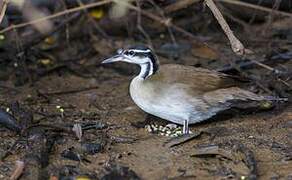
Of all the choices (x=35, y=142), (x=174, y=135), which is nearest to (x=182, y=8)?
(x=174, y=135)

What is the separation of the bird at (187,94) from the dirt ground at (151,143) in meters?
0.18

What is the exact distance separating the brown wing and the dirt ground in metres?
0.38

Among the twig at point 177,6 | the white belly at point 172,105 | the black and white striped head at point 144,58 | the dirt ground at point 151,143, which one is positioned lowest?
the dirt ground at point 151,143

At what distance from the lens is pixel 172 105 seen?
6.39m

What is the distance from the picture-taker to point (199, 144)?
6086 mm

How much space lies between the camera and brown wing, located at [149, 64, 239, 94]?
21.1ft

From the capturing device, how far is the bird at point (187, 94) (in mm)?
6395

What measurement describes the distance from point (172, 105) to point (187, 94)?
17 cm

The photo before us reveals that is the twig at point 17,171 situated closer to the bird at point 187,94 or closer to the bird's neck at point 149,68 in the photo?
Result: the bird at point 187,94

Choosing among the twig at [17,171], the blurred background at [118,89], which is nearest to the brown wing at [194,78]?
the blurred background at [118,89]

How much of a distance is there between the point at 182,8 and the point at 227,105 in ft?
8.45

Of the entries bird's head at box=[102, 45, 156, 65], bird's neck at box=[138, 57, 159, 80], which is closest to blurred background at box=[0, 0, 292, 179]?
bird's neck at box=[138, 57, 159, 80]

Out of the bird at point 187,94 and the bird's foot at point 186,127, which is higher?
the bird at point 187,94

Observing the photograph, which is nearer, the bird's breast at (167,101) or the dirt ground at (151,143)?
the dirt ground at (151,143)
